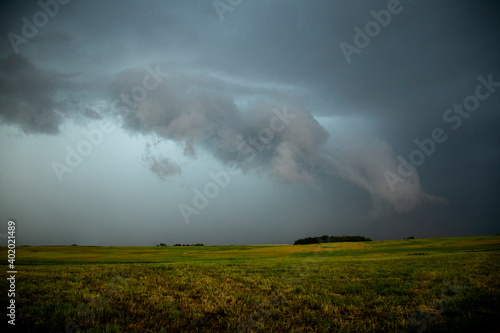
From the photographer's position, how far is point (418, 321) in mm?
6867

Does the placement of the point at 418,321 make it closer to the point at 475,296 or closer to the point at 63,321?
the point at 475,296

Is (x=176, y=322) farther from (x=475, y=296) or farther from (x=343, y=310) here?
(x=475, y=296)

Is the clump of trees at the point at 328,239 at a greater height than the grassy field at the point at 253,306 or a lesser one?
lesser

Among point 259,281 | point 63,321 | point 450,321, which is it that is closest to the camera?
point 63,321

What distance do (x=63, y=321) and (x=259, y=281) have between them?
27.0ft

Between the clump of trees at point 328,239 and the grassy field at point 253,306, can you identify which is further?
the clump of trees at point 328,239

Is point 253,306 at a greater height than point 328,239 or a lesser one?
greater

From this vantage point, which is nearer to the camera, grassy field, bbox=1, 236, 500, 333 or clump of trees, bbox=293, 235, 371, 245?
grassy field, bbox=1, 236, 500, 333

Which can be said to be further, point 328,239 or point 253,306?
point 328,239

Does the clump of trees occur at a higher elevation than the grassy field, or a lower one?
lower

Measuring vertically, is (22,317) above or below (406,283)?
above

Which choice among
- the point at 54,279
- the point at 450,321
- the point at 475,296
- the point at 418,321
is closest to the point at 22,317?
the point at 54,279

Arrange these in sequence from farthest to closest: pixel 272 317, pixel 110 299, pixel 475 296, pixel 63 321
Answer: pixel 475 296
pixel 110 299
pixel 272 317
pixel 63 321

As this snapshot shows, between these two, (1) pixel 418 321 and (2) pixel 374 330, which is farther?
(1) pixel 418 321
